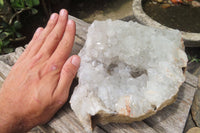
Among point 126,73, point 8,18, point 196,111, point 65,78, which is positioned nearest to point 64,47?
point 65,78

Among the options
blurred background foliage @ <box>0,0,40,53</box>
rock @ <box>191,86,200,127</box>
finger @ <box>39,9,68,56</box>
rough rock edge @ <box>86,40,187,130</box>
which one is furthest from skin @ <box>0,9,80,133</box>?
rock @ <box>191,86,200,127</box>

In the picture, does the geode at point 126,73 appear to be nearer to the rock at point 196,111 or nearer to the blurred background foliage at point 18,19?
the rock at point 196,111

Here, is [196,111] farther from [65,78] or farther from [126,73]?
[65,78]

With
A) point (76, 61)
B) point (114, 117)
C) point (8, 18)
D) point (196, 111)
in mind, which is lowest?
point (196, 111)

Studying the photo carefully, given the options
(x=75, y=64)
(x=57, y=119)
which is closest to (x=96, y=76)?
(x=75, y=64)

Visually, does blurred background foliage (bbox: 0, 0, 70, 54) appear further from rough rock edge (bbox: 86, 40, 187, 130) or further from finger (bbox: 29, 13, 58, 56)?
rough rock edge (bbox: 86, 40, 187, 130)

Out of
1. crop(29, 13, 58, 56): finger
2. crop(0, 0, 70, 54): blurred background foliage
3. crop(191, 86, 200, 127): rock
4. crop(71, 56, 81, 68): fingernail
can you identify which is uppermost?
crop(29, 13, 58, 56): finger

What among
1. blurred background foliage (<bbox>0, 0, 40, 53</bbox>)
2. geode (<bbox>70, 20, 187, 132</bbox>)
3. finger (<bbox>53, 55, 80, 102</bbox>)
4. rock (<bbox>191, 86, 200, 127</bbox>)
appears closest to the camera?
geode (<bbox>70, 20, 187, 132</bbox>)
